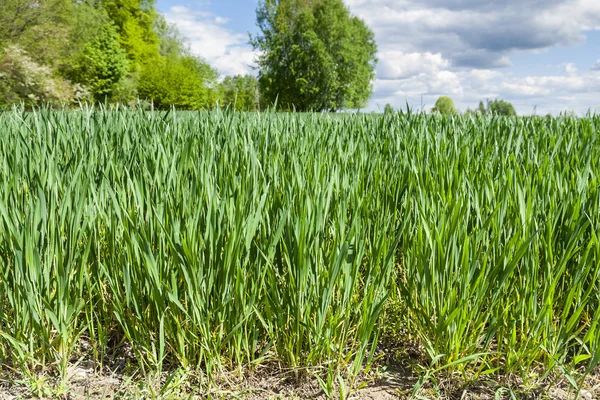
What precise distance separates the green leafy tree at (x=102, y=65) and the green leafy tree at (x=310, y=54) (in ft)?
32.8

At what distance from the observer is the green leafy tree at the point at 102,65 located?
2542cm

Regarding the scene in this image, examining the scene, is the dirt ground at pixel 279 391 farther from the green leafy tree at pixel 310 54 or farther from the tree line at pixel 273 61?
the green leafy tree at pixel 310 54

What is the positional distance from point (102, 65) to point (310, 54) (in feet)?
45.1

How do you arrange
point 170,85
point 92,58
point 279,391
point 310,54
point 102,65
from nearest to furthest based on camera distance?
point 279,391, point 92,58, point 102,65, point 170,85, point 310,54

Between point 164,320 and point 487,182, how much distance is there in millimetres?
1037

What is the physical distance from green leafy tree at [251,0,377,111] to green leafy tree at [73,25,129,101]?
32.8ft

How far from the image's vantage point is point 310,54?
108ft

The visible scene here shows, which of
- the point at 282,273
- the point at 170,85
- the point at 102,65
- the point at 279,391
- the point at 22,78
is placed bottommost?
the point at 279,391

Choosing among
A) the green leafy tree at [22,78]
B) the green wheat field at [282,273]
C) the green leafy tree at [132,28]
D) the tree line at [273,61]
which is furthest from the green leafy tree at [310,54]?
the green wheat field at [282,273]

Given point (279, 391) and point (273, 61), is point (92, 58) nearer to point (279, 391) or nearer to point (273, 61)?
point (273, 61)

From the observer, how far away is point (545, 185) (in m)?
1.48

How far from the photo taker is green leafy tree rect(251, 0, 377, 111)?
106 feet

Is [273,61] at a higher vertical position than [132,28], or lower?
lower

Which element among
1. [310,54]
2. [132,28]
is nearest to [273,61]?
[310,54]
